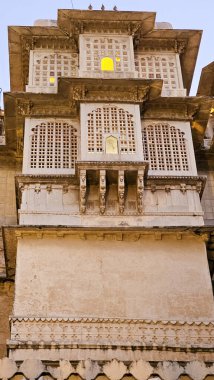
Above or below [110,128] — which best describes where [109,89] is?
above

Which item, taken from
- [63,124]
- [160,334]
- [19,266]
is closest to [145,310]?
[160,334]

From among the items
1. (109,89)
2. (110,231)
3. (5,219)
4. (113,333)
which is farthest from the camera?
(5,219)

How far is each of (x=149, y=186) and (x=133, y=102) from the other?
2197 mm

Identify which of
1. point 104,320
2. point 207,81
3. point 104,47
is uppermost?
point 207,81

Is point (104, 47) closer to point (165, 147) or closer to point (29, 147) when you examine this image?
point (165, 147)

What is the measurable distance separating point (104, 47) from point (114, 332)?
758 centimetres

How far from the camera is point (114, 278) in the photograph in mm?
13578

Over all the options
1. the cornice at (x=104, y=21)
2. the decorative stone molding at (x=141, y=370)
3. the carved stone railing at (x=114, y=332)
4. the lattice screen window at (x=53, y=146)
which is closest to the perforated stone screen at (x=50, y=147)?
the lattice screen window at (x=53, y=146)

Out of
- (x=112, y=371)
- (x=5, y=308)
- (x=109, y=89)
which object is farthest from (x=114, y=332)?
(x=109, y=89)

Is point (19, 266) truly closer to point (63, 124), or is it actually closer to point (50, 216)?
point (50, 216)

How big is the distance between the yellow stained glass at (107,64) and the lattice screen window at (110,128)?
1.32m

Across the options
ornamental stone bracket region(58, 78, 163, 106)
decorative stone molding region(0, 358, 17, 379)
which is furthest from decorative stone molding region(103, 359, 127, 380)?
ornamental stone bracket region(58, 78, 163, 106)

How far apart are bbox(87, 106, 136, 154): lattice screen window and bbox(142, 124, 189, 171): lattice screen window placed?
50 centimetres

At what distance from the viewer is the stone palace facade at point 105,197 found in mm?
12812
